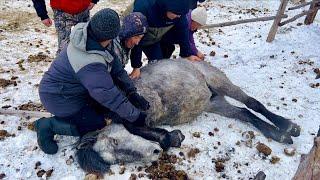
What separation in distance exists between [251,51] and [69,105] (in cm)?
363

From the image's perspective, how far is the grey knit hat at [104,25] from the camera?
305 centimetres

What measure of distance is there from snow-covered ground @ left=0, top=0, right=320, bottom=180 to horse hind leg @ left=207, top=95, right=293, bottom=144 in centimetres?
6

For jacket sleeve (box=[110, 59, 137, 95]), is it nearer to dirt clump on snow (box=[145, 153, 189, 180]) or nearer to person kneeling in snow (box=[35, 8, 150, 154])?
person kneeling in snow (box=[35, 8, 150, 154])

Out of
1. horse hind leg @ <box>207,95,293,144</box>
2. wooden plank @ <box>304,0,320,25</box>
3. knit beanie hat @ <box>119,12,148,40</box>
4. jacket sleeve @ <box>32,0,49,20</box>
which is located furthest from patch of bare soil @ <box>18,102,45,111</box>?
wooden plank @ <box>304,0,320,25</box>

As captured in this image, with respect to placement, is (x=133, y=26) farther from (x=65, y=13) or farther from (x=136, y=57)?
(x=65, y=13)

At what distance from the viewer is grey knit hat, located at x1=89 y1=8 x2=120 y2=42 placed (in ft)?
10.00

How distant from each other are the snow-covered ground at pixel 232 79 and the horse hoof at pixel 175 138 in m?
0.08

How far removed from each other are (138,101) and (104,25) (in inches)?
36.6

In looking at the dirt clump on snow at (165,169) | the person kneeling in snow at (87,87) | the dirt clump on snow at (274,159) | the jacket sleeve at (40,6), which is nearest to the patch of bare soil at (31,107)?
the person kneeling in snow at (87,87)

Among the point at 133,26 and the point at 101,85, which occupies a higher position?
the point at 133,26

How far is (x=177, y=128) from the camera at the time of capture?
13.3 feet

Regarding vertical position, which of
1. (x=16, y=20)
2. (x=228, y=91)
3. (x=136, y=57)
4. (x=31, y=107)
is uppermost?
(x=136, y=57)

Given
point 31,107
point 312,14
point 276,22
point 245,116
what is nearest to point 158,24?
point 245,116

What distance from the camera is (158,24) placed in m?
4.25
